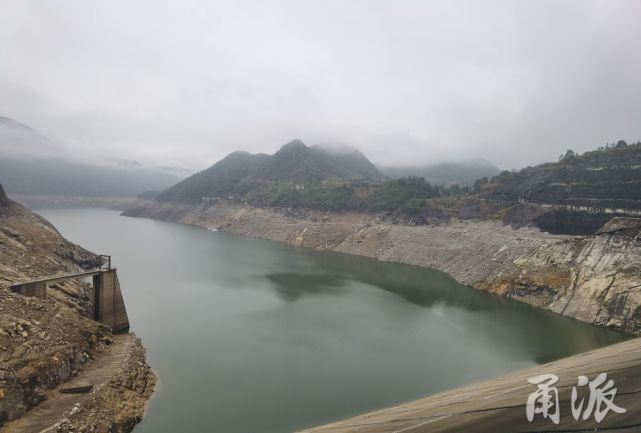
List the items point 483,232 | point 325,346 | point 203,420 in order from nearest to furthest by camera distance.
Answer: point 203,420 < point 325,346 < point 483,232

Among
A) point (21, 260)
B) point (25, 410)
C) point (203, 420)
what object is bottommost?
point (203, 420)

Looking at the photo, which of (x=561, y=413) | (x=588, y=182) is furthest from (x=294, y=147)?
(x=561, y=413)

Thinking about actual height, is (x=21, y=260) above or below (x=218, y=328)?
above

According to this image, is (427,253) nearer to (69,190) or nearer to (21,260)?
(21,260)

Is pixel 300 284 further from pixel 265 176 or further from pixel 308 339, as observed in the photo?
pixel 265 176

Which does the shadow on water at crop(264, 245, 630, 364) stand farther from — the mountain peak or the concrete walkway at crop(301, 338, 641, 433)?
the mountain peak

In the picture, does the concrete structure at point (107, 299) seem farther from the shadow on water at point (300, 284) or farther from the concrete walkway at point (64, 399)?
the shadow on water at point (300, 284)

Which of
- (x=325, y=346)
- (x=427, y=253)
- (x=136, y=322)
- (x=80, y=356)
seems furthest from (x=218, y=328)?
(x=427, y=253)
